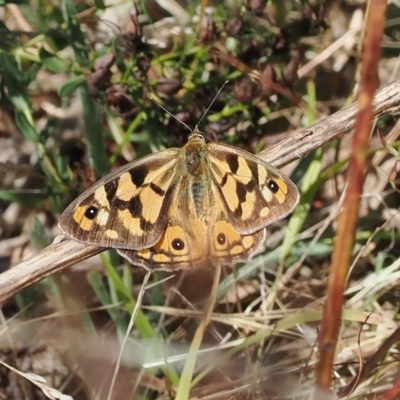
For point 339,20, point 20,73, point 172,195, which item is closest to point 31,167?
point 20,73

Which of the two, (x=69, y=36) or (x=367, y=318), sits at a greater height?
(x=69, y=36)

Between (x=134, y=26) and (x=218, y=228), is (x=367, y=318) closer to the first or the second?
(x=218, y=228)

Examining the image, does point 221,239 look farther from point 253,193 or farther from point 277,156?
point 277,156

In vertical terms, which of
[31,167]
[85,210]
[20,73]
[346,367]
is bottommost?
[346,367]

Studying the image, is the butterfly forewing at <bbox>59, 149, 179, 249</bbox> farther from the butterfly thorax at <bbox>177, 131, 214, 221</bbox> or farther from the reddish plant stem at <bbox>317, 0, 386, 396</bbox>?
the reddish plant stem at <bbox>317, 0, 386, 396</bbox>

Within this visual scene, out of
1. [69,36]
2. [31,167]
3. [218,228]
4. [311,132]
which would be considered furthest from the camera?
[31,167]
